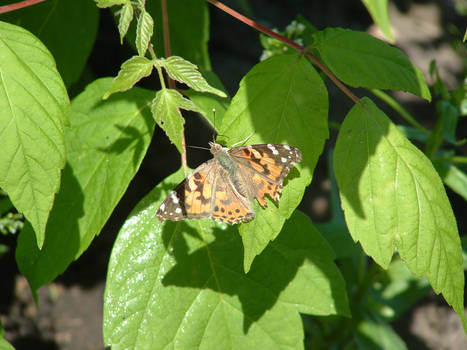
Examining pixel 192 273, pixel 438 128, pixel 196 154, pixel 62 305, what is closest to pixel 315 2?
pixel 196 154

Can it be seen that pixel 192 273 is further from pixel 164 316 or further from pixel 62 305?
pixel 62 305

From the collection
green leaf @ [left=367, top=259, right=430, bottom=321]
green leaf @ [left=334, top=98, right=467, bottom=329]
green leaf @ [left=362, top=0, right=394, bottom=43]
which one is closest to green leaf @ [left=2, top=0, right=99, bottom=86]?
green leaf @ [left=334, top=98, right=467, bottom=329]

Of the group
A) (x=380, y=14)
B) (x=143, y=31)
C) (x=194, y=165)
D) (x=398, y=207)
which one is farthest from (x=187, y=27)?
(x=194, y=165)

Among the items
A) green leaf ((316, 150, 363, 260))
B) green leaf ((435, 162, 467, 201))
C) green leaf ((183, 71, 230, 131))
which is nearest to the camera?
green leaf ((183, 71, 230, 131))

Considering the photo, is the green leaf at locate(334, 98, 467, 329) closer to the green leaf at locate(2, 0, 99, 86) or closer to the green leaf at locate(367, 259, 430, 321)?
the green leaf at locate(2, 0, 99, 86)

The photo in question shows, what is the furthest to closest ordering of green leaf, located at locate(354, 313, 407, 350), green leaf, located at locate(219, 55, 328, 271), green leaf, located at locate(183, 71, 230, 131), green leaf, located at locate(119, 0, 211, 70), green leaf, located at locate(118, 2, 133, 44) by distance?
1. green leaf, located at locate(354, 313, 407, 350)
2. green leaf, located at locate(119, 0, 211, 70)
3. green leaf, located at locate(183, 71, 230, 131)
4. green leaf, located at locate(219, 55, 328, 271)
5. green leaf, located at locate(118, 2, 133, 44)

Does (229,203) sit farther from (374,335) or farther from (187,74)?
(374,335)

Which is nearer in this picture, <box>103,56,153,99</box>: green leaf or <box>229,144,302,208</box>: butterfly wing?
<box>103,56,153,99</box>: green leaf

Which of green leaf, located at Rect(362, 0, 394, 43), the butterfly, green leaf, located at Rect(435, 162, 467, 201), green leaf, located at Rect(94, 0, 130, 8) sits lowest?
green leaf, located at Rect(435, 162, 467, 201)
